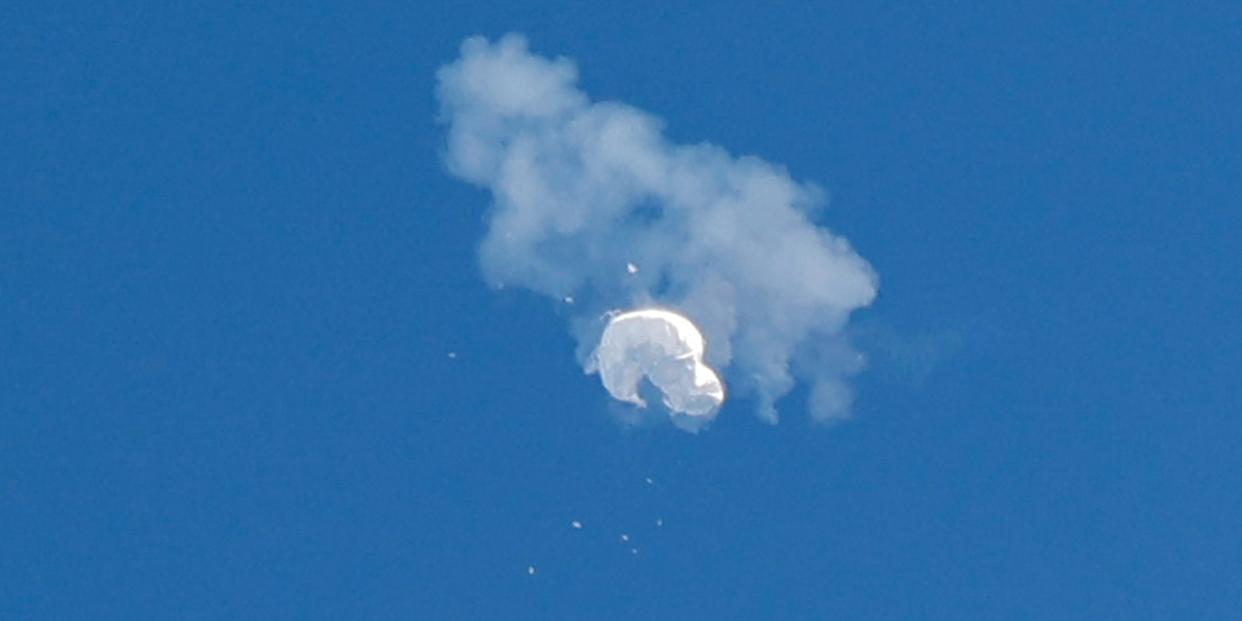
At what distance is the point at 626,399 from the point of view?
34.8 ft

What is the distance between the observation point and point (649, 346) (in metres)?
10.4

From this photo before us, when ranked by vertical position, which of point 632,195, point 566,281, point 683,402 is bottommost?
point 683,402

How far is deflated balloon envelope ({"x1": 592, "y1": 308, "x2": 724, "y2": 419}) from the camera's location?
34.1 feet

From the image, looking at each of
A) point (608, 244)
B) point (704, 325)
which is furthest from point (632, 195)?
point (704, 325)

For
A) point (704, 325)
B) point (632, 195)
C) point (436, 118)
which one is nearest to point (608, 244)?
point (632, 195)

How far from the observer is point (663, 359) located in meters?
10.4

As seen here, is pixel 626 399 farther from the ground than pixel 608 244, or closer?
closer

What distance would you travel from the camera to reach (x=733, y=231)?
1066 cm

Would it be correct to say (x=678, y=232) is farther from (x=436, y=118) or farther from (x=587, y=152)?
(x=436, y=118)

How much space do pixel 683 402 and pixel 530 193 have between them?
236cm

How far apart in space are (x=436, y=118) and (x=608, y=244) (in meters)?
1.95

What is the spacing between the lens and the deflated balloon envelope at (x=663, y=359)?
10.4 meters

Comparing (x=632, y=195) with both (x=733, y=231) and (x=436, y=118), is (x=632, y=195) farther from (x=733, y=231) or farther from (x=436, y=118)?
(x=436, y=118)

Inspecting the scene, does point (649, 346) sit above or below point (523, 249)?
below
